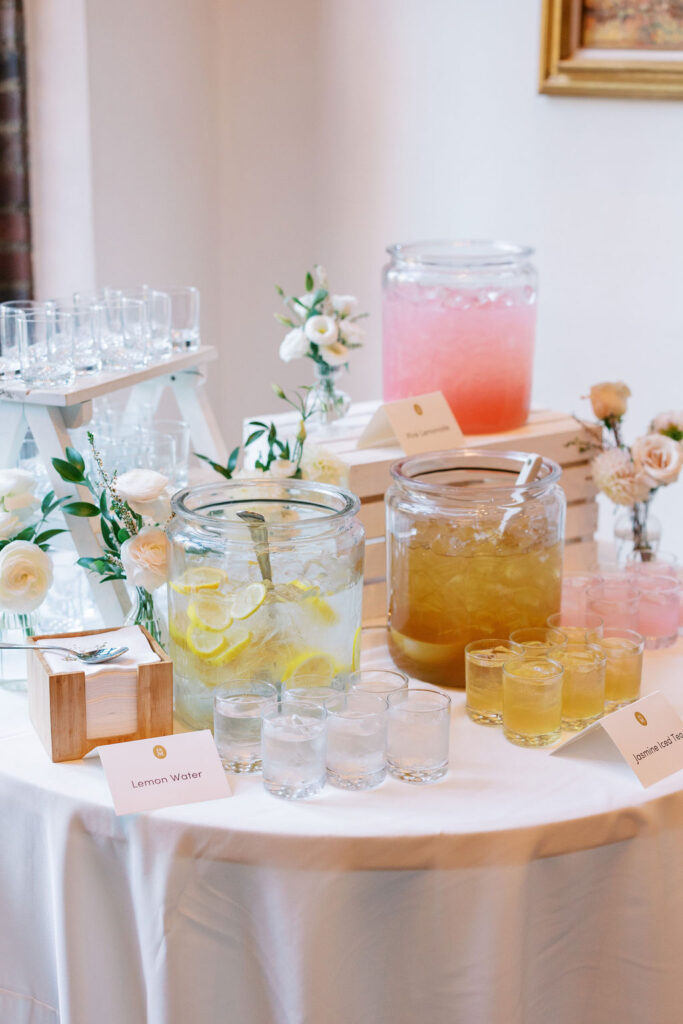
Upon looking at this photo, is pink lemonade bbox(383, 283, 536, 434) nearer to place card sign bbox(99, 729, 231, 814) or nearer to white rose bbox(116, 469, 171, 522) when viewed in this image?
white rose bbox(116, 469, 171, 522)

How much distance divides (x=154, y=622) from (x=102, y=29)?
1.82 m

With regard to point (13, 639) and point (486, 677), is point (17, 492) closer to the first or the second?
point (13, 639)

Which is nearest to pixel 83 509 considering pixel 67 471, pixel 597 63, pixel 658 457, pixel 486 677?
pixel 67 471

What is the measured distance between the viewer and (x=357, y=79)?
2934 mm

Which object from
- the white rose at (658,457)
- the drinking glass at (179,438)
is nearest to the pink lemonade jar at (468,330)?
the white rose at (658,457)

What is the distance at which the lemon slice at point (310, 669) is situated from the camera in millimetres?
1128

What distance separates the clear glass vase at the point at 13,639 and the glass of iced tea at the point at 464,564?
1.40 feet

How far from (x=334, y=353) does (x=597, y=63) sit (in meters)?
1.08

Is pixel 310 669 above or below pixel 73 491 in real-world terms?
below

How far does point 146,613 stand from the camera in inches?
51.6

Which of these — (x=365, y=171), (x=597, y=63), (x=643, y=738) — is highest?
(x=597, y=63)

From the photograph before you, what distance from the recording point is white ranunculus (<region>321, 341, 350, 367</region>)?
1758 mm

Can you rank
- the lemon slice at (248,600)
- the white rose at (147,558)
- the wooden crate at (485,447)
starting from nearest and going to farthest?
the lemon slice at (248,600) < the white rose at (147,558) < the wooden crate at (485,447)

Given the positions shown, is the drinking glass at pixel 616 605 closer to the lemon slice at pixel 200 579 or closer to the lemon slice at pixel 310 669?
the lemon slice at pixel 310 669
